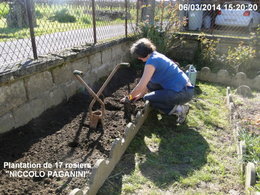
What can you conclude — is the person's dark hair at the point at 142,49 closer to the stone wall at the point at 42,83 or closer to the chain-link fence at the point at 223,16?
the stone wall at the point at 42,83

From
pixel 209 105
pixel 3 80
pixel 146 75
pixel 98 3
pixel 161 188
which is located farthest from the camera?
pixel 98 3

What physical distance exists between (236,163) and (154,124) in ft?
4.29

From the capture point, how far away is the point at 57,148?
9.50ft

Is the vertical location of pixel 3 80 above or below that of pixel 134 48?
below

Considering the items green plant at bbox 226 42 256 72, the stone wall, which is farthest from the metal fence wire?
green plant at bbox 226 42 256 72

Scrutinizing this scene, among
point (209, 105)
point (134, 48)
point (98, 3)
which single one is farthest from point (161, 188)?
point (98, 3)

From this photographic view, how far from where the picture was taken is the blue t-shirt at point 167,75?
3583 mm

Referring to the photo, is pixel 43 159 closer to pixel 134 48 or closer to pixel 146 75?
pixel 146 75

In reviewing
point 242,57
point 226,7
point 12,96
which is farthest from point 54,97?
point 226,7

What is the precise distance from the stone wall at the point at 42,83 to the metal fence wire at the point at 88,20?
0.19 m

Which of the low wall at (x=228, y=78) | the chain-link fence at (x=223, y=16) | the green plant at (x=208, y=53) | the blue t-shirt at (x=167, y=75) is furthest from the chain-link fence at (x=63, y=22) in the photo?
the chain-link fence at (x=223, y=16)

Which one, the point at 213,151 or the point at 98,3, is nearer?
the point at 213,151

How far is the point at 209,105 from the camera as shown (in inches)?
177

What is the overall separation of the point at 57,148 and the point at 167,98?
1696 mm
